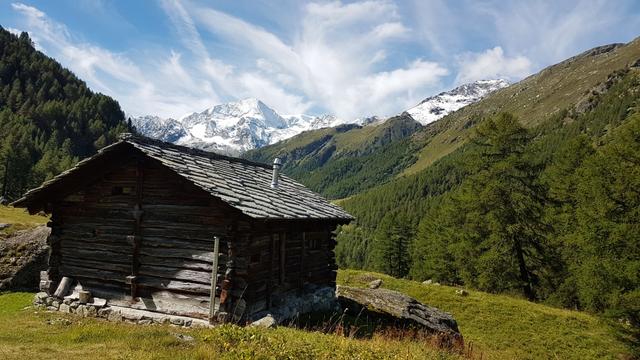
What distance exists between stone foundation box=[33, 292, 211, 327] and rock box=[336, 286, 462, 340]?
8.30 m

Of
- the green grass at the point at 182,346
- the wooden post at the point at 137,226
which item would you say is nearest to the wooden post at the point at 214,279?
the green grass at the point at 182,346

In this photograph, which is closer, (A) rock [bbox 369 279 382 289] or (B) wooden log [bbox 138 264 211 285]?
(B) wooden log [bbox 138 264 211 285]

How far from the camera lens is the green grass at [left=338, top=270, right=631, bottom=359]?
71.8 feet

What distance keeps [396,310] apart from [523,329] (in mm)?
8241

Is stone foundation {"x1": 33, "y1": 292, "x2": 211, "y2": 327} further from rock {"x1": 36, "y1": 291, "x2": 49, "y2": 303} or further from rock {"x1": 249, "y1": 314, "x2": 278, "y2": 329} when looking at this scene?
rock {"x1": 249, "y1": 314, "x2": 278, "y2": 329}

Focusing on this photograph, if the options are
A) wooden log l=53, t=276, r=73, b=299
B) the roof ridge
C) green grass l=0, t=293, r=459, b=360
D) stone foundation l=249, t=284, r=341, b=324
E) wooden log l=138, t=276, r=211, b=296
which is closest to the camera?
green grass l=0, t=293, r=459, b=360

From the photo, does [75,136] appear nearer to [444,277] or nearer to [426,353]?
[444,277]

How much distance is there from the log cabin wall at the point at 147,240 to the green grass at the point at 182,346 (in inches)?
127

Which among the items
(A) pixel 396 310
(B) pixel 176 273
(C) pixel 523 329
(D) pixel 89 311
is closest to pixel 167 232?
(B) pixel 176 273

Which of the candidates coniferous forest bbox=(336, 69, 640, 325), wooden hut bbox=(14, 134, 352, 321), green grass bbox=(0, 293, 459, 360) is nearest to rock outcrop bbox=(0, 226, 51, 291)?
wooden hut bbox=(14, 134, 352, 321)

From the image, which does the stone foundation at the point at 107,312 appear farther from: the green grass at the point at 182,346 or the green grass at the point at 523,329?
the green grass at the point at 523,329

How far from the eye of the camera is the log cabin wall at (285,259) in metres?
16.5

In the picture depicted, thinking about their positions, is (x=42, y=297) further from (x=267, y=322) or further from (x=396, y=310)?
(x=396, y=310)

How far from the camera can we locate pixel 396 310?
2178 cm
